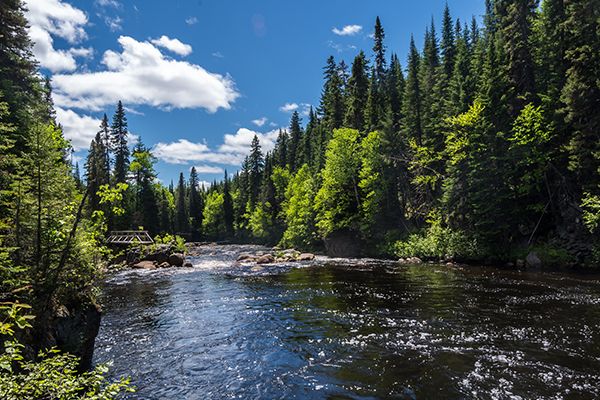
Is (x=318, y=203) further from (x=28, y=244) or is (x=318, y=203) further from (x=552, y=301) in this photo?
(x=28, y=244)

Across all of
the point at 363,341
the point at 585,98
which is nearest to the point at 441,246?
the point at 585,98

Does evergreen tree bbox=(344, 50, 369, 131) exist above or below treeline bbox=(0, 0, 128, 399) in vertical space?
above

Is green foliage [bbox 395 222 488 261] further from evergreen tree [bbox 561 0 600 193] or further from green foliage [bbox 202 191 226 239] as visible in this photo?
green foliage [bbox 202 191 226 239]

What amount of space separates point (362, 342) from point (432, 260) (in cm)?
2437

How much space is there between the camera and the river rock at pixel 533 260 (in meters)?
24.1

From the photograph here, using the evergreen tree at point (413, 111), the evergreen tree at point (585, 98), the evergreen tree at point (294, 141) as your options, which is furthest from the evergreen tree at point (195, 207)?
the evergreen tree at point (585, 98)

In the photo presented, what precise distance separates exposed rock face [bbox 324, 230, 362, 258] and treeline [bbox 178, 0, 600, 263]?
38 cm

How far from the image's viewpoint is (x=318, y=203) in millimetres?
47938

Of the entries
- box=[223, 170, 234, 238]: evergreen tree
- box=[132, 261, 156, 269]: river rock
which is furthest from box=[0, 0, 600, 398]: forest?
box=[223, 170, 234, 238]: evergreen tree

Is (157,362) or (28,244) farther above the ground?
(28,244)

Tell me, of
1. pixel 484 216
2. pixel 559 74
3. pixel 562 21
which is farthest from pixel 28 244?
pixel 562 21

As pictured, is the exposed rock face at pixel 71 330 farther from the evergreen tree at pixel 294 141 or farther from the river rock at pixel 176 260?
the evergreen tree at pixel 294 141

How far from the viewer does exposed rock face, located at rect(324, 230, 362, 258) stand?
142 feet

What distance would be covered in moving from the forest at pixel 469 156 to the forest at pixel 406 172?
0.47ft
